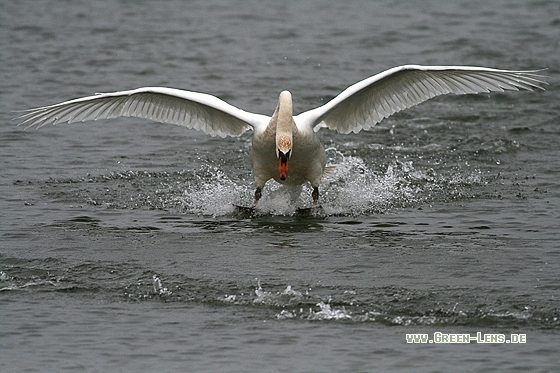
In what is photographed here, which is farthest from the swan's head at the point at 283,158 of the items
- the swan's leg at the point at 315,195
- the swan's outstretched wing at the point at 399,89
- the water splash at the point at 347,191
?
the swan's leg at the point at 315,195

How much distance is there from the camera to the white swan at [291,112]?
11.1 metres

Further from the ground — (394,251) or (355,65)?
(355,65)

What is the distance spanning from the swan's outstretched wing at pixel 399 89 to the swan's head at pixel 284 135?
0.64 meters

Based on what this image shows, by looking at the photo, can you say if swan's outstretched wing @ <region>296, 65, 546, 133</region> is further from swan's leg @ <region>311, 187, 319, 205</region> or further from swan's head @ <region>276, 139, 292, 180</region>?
swan's head @ <region>276, 139, 292, 180</region>

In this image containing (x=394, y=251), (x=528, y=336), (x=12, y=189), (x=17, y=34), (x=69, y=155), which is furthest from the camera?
(x=17, y=34)

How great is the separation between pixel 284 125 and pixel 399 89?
175 cm

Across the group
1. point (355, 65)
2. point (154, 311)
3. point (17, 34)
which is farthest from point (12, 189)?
point (17, 34)

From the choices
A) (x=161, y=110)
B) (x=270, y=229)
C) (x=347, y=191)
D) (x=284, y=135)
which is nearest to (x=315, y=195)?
(x=347, y=191)

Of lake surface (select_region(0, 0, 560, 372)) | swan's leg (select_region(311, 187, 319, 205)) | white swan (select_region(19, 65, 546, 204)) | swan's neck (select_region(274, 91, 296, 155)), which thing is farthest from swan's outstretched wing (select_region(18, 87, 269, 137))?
swan's leg (select_region(311, 187, 319, 205))

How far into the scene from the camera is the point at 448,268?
9.40 meters

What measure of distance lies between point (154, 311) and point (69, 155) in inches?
252

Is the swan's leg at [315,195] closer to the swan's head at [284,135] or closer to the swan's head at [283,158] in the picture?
the swan's head at [284,135]

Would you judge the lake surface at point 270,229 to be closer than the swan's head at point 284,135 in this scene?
Yes

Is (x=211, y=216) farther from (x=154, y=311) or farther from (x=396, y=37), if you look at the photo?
(x=396, y=37)
